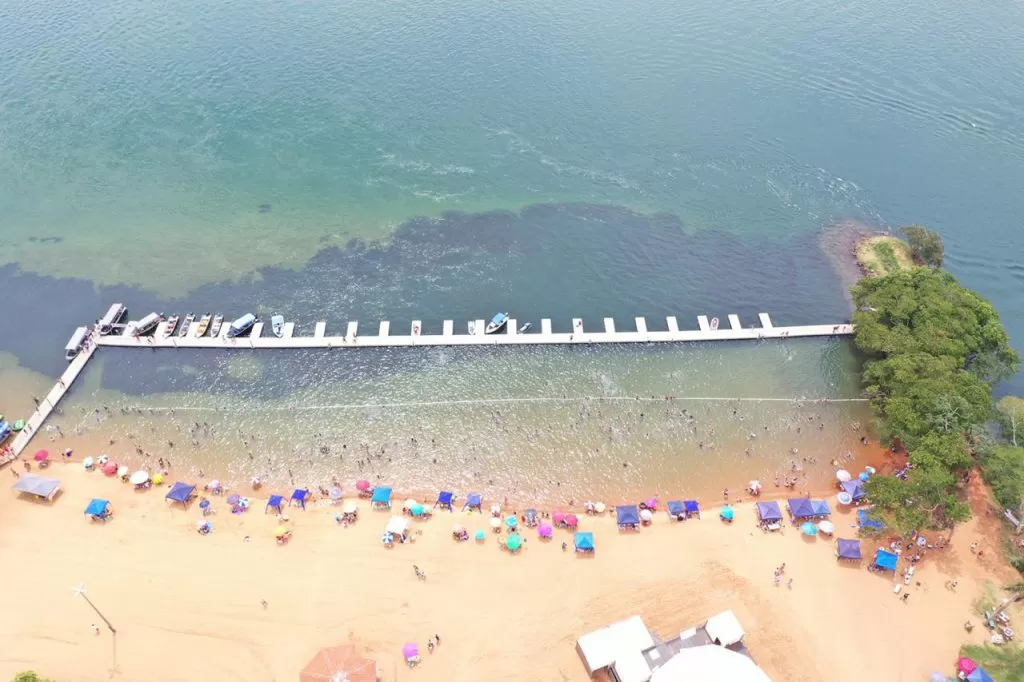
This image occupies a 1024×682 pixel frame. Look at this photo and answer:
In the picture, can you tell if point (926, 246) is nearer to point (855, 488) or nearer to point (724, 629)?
point (855, 488)

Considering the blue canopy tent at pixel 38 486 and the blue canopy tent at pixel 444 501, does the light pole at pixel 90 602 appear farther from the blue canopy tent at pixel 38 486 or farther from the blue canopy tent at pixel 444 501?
the blue canopy tent at pixel 444 501

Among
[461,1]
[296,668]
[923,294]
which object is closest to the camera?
[296,668]

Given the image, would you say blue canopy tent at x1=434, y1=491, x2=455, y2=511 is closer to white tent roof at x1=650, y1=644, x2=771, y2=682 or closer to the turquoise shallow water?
the turquoise shallow water

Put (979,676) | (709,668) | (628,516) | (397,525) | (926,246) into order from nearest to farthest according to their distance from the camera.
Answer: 1. (709,668)
2. (979,676)
3. (397,525)
4. (628,516)
5. (926,246)

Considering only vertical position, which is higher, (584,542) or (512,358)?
(512,358)

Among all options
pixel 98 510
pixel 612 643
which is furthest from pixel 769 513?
pixel 98 510

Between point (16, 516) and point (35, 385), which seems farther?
point (35, 385)

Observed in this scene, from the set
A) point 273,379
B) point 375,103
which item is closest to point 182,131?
point 375,103

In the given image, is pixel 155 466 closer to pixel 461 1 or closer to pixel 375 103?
pixel 375 103
